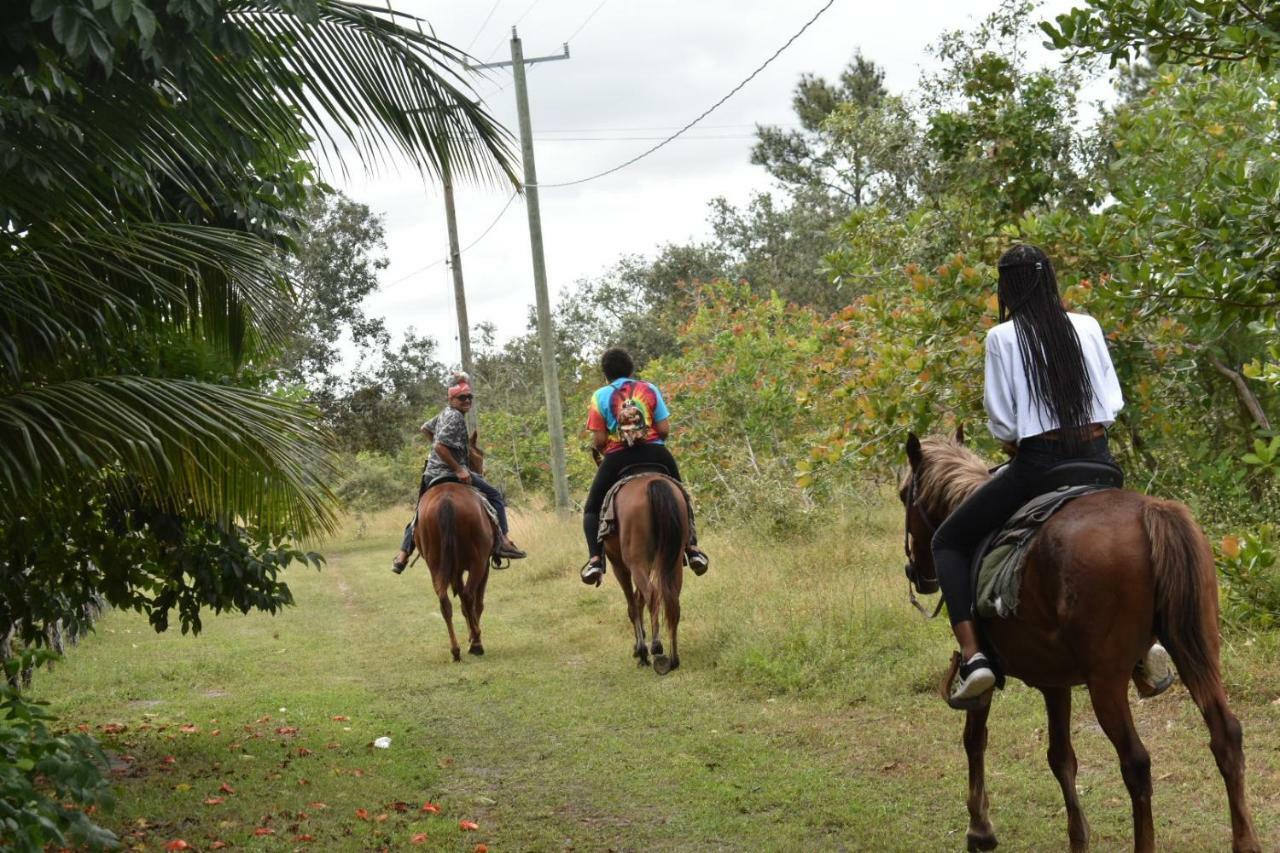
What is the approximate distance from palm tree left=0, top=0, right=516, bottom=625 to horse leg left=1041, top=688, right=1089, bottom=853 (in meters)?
3.16

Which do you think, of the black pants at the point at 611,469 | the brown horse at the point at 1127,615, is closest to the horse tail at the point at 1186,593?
the brown horse at the point at 1127,615

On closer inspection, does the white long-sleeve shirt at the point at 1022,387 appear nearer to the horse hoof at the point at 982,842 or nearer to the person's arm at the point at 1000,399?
the person's arm at the point at 1000,399

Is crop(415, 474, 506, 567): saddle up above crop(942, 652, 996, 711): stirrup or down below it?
above

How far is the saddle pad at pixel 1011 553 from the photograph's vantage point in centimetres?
451

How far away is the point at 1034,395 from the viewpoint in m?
4.55

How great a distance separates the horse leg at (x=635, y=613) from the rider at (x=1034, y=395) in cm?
551

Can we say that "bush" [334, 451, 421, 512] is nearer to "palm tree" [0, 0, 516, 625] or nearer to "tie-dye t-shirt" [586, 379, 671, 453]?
"tie-dye t-shirt" [586, 379, 671, 453]

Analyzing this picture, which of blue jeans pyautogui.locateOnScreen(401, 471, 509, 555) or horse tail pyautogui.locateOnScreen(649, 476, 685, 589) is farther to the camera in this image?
blue jeans pyautogui.locateOnScreen(401, 471, 509, 555)

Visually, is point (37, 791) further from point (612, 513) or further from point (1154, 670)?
point (612, 513)

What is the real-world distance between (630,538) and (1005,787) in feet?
14.9

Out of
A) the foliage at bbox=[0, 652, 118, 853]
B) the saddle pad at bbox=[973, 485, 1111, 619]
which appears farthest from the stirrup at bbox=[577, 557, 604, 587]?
the foliage at bbox=[0, 652, 118, 853]

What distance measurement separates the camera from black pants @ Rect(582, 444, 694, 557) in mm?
10312

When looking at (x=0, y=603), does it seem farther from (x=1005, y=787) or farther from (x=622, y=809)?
(x=1005, y=787)

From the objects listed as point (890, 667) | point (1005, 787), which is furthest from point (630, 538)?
point (1005, 787)
